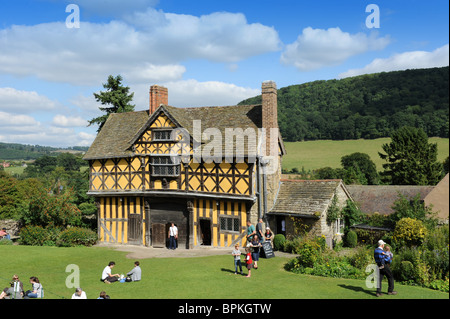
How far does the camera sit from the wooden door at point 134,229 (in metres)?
27.8

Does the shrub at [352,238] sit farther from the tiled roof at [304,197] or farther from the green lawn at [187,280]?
the green lawn at [187,280]

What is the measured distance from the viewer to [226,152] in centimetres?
2441

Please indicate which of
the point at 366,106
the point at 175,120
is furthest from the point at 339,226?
the point at 366,106

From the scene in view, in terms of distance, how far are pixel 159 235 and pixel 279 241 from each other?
29.9 feet

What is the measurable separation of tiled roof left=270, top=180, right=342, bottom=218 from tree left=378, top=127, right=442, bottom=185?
108 ft

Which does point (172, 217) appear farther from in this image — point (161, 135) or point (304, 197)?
point (304, 197)

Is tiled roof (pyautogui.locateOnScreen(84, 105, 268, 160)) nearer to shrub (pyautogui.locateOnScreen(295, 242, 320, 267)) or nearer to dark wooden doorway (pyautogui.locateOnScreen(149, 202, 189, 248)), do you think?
dark wooden doorway (pyautogui.locateOnScreen(149, 202, 189, 248))

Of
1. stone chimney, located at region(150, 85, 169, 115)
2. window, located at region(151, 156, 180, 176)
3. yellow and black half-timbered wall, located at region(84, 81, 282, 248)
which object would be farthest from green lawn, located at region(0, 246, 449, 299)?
stone chimney, located at region(150, 85, 169, 115)

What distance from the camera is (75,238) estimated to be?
26625 mm

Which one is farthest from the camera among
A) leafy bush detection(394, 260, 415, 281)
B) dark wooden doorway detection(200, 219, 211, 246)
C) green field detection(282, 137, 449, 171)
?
green field detection(282, 137, 449, 171)

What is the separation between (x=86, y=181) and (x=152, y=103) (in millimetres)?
15442

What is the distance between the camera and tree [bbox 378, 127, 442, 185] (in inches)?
2031

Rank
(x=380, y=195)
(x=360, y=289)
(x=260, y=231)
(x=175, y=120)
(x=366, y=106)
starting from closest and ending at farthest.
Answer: (x=360, y=289) < (x=260, y=231) < (x=175, y=120) < (x=380, y=195) < (x=366, y=106)
